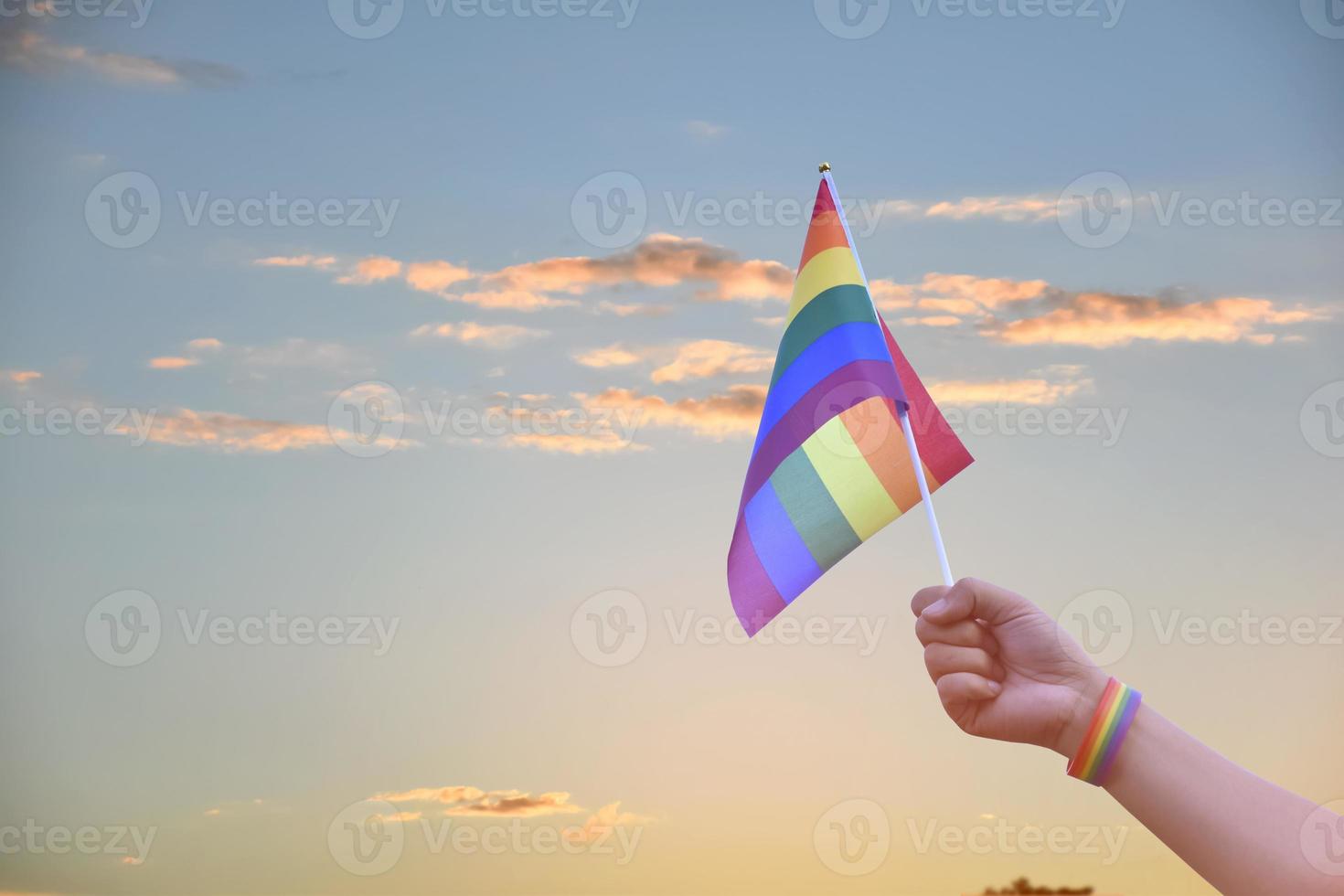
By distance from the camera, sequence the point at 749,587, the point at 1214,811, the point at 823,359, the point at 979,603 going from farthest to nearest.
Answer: the point at 823,359, the point at 749,587, the point at 979,603, the point at 1214,811

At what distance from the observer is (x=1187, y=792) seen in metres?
3.62

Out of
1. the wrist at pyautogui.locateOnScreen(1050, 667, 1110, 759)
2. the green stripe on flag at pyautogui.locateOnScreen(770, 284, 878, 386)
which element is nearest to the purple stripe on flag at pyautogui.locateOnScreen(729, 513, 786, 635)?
the green stripe on flag at pyautogui.locateOnScreen(770, 284, 878, 386)

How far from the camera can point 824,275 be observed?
215 inches

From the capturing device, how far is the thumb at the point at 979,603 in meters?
4.13

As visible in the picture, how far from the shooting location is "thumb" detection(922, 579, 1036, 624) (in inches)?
163

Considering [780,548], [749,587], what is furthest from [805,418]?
[749,587]

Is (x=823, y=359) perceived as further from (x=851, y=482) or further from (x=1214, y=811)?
(x=1214, y=811)

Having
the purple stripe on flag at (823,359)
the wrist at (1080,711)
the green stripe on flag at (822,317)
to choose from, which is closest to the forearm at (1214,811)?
the wrist at (1080,711)

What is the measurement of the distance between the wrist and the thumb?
11.1 inches

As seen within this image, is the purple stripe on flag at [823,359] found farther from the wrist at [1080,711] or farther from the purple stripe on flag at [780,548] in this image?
the wrist at [1080,711]

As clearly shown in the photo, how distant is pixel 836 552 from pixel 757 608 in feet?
1.37

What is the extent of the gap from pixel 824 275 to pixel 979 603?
1851 millimetres

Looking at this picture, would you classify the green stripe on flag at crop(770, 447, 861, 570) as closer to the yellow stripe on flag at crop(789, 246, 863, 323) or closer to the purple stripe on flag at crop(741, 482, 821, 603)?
the purple stripe on flag at crop(741, 482, 821, 603)


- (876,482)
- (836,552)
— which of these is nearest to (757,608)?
(836,552)
